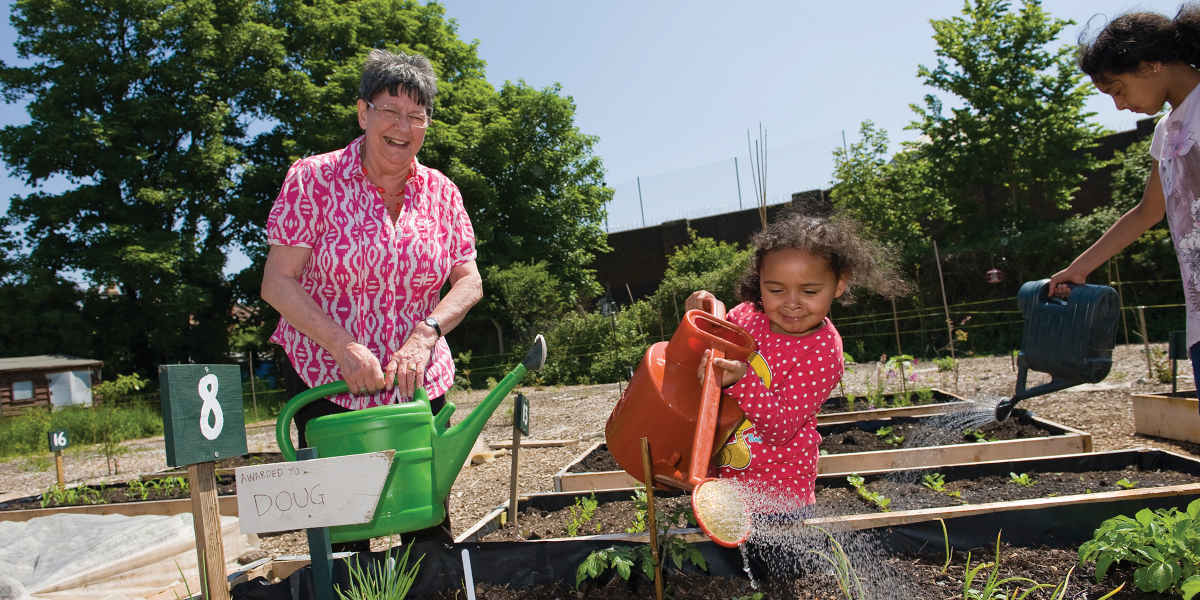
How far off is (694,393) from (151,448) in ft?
30.1

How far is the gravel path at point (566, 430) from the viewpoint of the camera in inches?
155

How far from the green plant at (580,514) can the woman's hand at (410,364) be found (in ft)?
3.72

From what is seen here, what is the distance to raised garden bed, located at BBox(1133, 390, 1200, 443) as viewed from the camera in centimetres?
383

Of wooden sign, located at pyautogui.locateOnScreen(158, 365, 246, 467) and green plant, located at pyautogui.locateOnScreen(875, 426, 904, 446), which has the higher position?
wooden sign, located at pyautogui.locateOnScreen(158, 365, 246, 467)

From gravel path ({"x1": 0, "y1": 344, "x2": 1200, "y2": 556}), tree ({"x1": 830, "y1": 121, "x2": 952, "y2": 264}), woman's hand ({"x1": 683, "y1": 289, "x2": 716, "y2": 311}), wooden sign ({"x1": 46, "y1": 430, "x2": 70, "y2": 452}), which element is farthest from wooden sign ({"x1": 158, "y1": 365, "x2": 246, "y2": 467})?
tree ({"x1": 830, "y1": 121, "x2": 952, "y2": 264})

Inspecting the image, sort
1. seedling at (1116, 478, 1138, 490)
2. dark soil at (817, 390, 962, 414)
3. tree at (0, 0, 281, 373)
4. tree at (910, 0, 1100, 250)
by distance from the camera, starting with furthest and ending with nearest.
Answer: tree at (0, 0, 281, 373) < tree at (910, 0, 1100, 250) < dark soil at (817, 390, 962, 414) < seedling at (1116, 478, 1138, 490)

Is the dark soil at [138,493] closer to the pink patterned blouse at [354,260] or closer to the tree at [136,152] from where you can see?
the pink patterned blouse at [354,260]

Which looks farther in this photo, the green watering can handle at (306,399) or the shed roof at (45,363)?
the shed roof at (45,363)

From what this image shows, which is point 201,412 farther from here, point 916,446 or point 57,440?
point 57,440

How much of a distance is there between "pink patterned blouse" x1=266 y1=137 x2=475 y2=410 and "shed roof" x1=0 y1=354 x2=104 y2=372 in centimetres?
1549

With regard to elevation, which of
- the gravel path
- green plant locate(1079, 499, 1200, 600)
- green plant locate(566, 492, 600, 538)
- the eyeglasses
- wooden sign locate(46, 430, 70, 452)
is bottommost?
the gravel path

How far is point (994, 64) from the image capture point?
12523mm

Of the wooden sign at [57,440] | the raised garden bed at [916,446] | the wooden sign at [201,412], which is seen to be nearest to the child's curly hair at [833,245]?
the wooden sign at [201,412]

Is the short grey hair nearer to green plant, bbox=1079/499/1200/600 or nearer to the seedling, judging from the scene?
green plant, bbox=1079/499/1200/600
